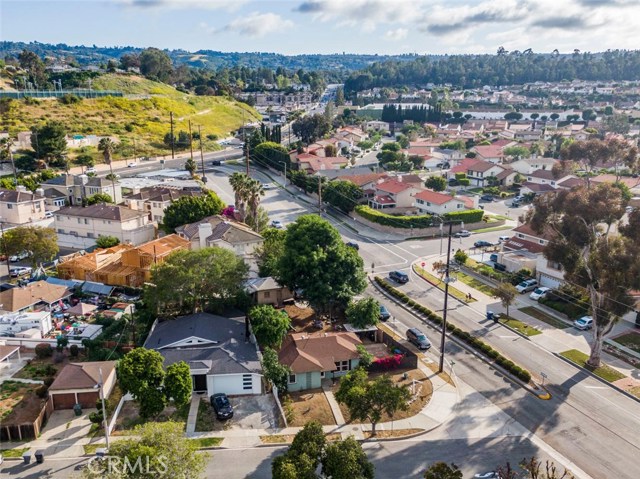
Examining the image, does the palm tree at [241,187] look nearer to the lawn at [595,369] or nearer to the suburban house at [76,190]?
the suburban house at [76,190]

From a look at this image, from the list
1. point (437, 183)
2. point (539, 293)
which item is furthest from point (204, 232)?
point (437, 183)

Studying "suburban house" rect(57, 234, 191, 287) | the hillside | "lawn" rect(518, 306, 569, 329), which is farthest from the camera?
the hillside

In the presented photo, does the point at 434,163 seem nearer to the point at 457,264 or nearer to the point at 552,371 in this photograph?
the point at 457,264

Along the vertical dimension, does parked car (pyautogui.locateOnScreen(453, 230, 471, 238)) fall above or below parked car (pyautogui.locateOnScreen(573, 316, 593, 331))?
above

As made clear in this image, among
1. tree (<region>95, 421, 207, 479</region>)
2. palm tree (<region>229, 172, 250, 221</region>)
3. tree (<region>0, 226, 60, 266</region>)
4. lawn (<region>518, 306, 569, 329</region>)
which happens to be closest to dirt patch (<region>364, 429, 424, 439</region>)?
tree (<region>95, 421, 207, 479</region>)

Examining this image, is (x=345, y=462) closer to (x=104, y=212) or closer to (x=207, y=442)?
(x=207, y=442)

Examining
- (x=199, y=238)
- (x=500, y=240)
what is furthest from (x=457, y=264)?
(x=199, y=238)

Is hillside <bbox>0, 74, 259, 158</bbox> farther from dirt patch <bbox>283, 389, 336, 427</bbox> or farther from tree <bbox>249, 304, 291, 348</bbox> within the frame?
dirt patch <bbox>283, 389, 336, 427</bbox>
